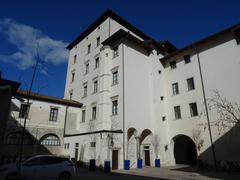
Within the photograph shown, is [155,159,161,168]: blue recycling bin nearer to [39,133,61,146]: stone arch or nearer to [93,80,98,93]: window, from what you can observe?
[93,80,98,93]: window

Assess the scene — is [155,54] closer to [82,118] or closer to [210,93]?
[210,93]

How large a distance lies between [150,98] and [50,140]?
44.5 ft

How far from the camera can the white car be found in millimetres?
9797

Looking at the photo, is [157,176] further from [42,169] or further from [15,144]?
[15,144]

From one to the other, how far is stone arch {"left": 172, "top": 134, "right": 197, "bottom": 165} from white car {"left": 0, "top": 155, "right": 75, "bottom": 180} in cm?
1642

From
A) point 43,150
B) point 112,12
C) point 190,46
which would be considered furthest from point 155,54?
point 43,150

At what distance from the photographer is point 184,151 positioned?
992 inches

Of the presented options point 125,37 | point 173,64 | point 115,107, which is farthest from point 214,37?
point 115,107

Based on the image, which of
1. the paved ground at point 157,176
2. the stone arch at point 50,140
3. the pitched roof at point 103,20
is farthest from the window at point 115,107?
the pitched roof at point 103,20

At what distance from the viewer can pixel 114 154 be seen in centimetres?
1873

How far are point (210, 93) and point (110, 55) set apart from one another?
12.7m

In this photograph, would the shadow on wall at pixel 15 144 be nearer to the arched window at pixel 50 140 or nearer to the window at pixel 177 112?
the arched window at pixel 50 140

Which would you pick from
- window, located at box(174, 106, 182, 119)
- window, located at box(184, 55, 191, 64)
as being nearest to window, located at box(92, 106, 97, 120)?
window, located at box(174, 106, 182, 119)

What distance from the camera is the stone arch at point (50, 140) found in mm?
22375
